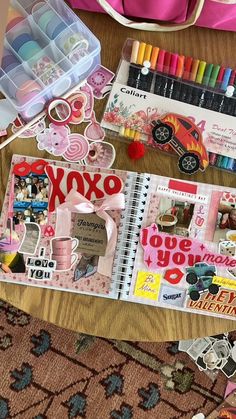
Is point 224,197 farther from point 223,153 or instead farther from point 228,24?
point 228,24

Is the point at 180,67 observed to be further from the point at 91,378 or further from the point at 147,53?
the point at 91,378

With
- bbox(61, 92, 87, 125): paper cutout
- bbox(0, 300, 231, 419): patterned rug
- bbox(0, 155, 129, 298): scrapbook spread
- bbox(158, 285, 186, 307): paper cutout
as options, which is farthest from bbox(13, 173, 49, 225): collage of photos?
bbox(0, 300, 231, 419): patterned rug

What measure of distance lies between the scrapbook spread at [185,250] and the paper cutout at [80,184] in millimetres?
57

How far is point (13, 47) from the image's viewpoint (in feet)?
2.95

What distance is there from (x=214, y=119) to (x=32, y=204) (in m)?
0.31

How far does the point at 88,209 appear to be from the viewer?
0.90 m

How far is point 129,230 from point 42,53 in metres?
0.29

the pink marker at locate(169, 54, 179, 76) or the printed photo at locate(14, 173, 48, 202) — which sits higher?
the pink marker at locate(169, 54, 179, 76)

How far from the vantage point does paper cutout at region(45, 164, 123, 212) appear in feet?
2.99

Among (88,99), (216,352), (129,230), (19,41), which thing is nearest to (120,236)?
(129,230)

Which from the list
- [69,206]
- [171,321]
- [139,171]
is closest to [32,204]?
[69,206]

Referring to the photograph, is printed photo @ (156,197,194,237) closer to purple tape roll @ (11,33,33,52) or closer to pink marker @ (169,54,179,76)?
pink marker @ (169,54,179,76)

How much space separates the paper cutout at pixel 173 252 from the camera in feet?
2.96

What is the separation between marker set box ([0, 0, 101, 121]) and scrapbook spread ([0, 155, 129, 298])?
0.33 feet
